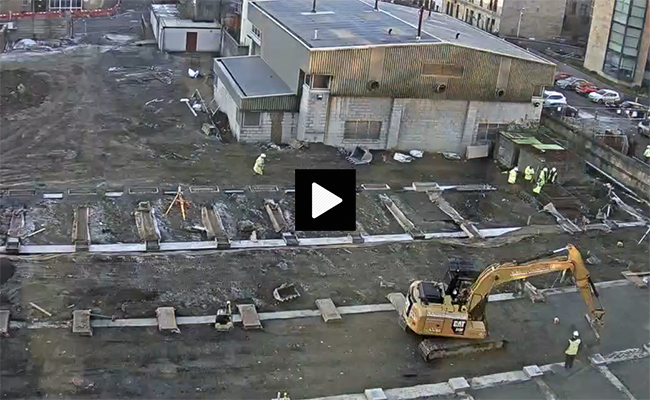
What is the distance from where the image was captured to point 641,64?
51344mm

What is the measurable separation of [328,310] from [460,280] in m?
3.58

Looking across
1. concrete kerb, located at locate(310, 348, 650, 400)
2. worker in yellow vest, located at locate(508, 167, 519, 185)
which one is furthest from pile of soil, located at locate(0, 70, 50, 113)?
concrete kerb, located at locate(310, 348, 650, 400)

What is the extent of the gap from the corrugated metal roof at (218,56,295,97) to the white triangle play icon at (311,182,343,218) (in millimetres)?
9252

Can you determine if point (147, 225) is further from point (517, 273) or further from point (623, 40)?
point (623, 40)

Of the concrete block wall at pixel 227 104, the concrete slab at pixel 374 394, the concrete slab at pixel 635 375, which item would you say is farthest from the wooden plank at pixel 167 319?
Answer: the concrete block wall at pixel 227 104

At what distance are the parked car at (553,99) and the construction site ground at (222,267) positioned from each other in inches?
475

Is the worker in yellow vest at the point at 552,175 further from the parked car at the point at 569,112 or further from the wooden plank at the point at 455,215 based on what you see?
the parked car at the point at 569,112

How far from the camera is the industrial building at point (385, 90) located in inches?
1267

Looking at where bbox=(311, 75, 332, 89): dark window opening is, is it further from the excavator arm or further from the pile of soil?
the excavator arm

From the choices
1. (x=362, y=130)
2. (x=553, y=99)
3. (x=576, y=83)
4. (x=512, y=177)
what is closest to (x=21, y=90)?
(x=362, y=130)

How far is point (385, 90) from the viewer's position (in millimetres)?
32656

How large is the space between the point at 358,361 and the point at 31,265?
934 centimetres
